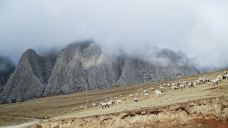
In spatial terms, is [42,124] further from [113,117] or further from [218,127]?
[218,127]

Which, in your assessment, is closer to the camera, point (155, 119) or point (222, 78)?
point (155, 119)

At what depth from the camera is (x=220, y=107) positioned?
39219 millimetres

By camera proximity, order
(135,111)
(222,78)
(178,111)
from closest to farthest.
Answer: (178,111) < (135,111) < (222,78)

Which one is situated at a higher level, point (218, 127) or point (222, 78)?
point (222, 78)

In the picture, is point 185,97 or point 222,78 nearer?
point 185,97

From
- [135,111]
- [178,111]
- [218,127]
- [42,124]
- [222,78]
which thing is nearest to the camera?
[218,127]

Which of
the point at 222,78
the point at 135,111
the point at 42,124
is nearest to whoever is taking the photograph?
the point at 135,111

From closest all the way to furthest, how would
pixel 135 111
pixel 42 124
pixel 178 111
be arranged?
pixel 178 111
pixel 135 111
pixel 42 124

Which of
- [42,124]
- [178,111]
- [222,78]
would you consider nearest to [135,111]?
[178,111]

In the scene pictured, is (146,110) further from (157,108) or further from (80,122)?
(80,122)

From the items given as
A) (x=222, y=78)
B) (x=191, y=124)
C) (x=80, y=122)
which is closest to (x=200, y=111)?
(x=191, y=124)

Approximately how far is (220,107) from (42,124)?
2301cm

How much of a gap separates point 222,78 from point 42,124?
21.6 meters

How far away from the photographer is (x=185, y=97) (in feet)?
153
